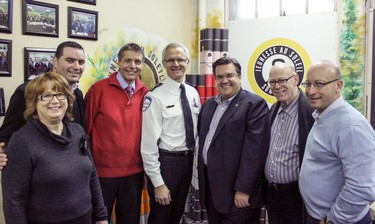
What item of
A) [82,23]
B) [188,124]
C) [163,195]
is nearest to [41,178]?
[163,195]

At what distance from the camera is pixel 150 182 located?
2.30m

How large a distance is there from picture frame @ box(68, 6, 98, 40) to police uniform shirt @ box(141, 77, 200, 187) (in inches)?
32.1

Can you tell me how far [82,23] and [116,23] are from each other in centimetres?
35

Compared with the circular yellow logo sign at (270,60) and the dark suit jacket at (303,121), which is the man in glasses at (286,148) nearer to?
the dark suit jacket at (303,121)

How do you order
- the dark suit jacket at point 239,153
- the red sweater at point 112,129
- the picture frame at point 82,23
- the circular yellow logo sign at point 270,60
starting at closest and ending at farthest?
the dark suit jacket at point 239,153, the red sweater at point 112,129, the picture frame at point 82,23, the circular yellow logo sign at point 270,60

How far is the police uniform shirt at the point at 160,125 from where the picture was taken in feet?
7.19

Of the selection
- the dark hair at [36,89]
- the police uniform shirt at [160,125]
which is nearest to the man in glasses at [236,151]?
the police uniform shirt at [160,125]

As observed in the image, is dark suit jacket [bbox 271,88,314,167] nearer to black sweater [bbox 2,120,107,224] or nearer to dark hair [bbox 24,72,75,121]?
black sweater [bbox 2,120,107,224]

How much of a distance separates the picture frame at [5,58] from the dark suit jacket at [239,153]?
1419 millimetres

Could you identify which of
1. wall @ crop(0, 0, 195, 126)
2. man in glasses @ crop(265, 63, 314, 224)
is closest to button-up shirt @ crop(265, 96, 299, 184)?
man in glasses @ crop(265, 63, 314, 224)

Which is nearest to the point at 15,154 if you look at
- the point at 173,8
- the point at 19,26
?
the point at 19,26

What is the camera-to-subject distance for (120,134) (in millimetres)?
2180

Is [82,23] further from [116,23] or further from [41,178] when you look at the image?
[41,178]

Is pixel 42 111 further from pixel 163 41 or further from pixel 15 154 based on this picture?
pixel 163 41
